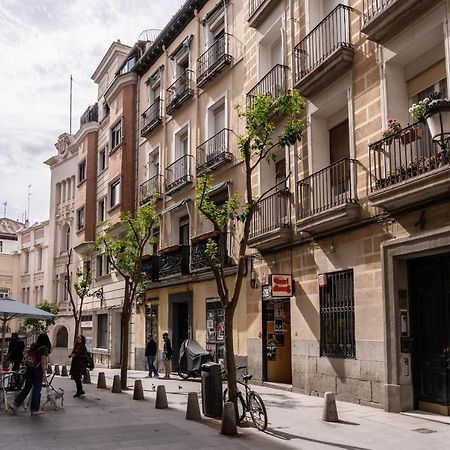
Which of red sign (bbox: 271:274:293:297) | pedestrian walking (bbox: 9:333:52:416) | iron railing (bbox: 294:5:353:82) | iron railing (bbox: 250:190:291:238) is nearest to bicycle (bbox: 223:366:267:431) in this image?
pedestrian walking (bbox: 9:333:52:416)

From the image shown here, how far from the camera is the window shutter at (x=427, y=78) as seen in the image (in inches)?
444

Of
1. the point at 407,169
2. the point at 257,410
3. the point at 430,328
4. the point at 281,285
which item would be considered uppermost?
the point at 407,169

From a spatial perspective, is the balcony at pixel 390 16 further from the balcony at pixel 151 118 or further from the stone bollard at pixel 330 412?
the balcony at pixel 151 118

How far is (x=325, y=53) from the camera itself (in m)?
13.9

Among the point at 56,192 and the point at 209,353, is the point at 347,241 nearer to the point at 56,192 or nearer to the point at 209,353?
the point at 209,353

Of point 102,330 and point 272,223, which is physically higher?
point 272,223

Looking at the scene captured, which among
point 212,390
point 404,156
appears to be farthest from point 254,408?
point 404,156

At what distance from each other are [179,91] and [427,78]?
13.2 meters

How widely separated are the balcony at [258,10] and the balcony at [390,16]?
4.94 metres

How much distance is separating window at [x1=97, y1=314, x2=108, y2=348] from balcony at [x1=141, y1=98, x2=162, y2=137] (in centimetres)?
1017

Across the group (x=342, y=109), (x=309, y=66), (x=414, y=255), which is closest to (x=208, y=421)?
(x=414, y=255)

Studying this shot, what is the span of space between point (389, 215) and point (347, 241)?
5.23 feet

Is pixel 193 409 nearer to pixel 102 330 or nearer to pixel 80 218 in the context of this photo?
pixel 102 330

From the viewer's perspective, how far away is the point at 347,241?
42.4ft
